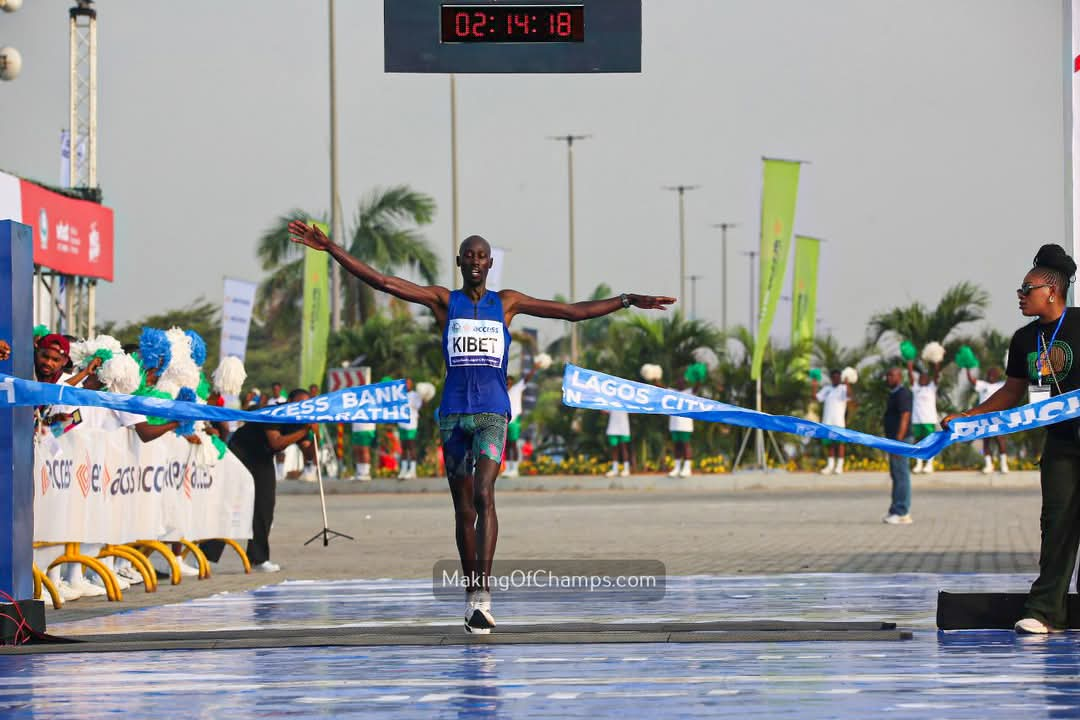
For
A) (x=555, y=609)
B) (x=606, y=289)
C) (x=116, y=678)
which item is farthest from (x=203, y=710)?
(x=606, y=289)

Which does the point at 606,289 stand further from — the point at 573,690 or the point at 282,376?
the point at 573,690

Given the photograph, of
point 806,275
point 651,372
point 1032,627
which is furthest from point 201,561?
point 806,275

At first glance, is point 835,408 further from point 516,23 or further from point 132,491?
point 516,23

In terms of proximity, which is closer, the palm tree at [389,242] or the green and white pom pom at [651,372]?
the green and white pom pom at [651,372]

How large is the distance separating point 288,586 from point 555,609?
358 centimetres

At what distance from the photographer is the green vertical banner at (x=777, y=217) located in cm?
3600

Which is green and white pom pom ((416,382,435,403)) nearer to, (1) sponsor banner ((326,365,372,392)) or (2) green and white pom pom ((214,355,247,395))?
(1) sponsor banner ((326,365,372,392))

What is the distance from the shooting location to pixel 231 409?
9719 millimetres

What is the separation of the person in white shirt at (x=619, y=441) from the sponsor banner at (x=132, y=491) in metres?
23.3

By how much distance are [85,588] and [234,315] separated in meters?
27.1

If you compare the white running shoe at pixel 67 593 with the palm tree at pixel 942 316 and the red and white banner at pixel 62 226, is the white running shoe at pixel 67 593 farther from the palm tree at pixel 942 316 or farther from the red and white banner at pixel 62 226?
the palm tree at pixel 942 316

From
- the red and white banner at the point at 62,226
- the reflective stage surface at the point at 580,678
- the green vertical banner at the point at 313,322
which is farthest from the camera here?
the green vertical banner at the point at 313,322

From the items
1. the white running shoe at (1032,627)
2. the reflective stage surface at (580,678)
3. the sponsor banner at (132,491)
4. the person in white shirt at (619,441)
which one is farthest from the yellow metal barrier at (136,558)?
the person in white shirt at (619,441)

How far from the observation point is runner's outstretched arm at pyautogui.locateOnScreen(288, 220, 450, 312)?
9.86 metres
